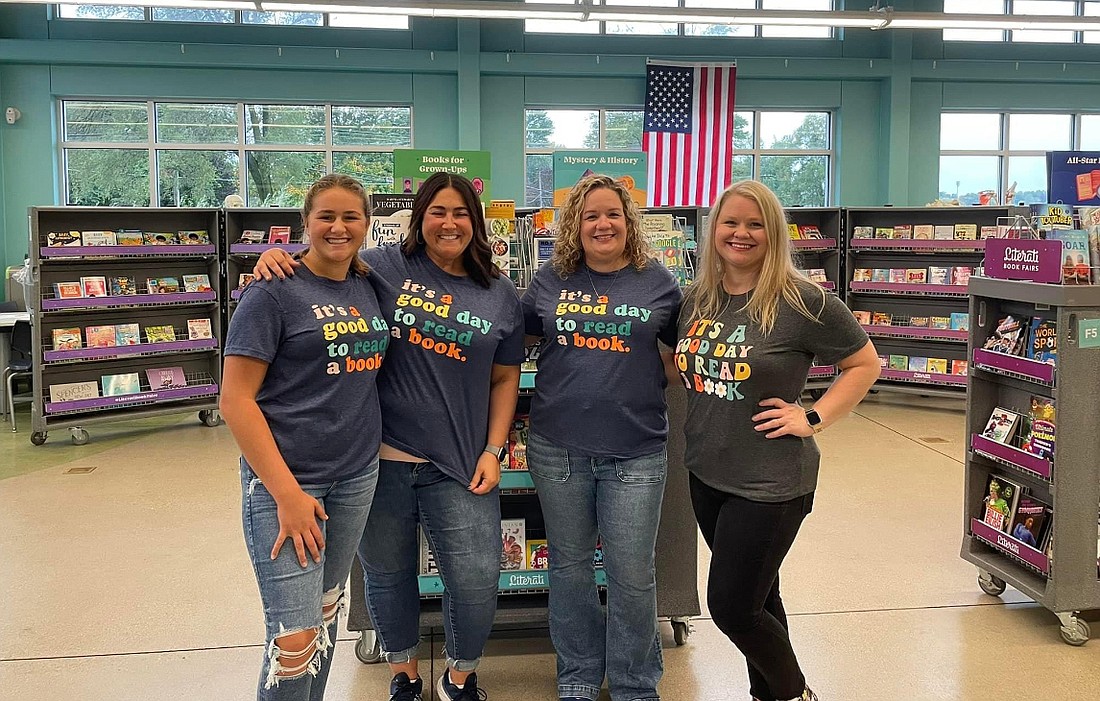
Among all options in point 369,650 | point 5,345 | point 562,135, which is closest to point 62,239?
point 5,345

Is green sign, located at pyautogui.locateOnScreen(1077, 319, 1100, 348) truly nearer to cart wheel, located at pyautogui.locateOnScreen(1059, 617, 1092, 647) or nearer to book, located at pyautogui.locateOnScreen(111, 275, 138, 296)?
cart wheel, located at pyautogui.locateOnScreen(1059, 617, 1092, 647)

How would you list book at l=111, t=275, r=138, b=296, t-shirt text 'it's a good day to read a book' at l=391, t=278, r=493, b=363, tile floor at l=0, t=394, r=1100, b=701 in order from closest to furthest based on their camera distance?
t-shirt text 'it's a good day to read a book' at l=391, t=278, r=493, b=363 → tile floor at l=0, t=394, r=1100, b=701 → book at l=111, t=275, r=138, b=296

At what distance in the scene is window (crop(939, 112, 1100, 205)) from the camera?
13.2m

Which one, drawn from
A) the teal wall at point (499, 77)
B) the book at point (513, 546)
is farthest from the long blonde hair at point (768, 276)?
the teal wall at point (499, 77)

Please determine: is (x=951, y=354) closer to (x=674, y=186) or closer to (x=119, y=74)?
(x=674, y=186)

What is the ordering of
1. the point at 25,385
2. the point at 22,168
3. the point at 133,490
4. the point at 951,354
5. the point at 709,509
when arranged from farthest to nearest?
1. the point at 22,168
2. the point at 25,385
3. the point at 951,354
4. the point at 133,490
5. the point at 709,509

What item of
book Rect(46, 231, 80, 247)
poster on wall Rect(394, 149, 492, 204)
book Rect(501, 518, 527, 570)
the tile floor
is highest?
poster on wall Rect(394, 149, 492, 204)

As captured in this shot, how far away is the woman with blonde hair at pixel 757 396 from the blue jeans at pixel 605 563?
212mm

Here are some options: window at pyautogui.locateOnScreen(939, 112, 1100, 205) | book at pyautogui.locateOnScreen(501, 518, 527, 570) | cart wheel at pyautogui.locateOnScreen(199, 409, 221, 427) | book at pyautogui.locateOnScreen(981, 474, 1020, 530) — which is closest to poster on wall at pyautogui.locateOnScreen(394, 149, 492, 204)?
book at pyautogui.locateOnScreen(501, 518, 527, 570)

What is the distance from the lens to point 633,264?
8.89ft

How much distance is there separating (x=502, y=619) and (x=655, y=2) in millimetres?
11289

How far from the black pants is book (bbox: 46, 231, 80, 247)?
6.42m

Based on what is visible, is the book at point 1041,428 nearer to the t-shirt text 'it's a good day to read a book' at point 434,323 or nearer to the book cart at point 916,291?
the t-shirt text 'it's a good day to read a book' at point 434,323

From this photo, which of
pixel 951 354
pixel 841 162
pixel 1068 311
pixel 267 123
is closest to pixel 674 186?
pixel 841 162
